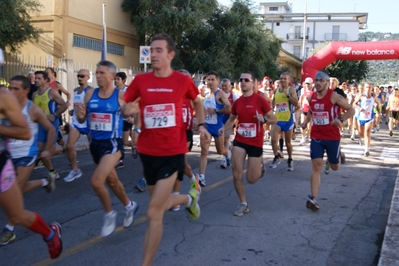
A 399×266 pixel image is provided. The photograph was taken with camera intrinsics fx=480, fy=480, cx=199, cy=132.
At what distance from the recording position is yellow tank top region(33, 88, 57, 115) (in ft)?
27.7

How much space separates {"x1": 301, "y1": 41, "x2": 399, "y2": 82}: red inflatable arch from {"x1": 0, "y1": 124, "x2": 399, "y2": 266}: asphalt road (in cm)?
1505

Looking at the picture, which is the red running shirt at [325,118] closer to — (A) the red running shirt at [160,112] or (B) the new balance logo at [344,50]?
(A) the red running shirt at [160,112]

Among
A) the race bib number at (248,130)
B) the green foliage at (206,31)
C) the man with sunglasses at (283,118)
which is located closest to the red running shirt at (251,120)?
the race bib number at (248,130)

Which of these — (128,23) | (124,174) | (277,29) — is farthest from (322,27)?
(124,174)

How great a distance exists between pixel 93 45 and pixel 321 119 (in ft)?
69.9

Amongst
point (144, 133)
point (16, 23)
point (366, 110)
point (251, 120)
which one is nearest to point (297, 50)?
point (16, 23)

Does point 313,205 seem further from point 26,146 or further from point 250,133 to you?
point 26,146

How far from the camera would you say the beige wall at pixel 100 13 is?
80.8 ft

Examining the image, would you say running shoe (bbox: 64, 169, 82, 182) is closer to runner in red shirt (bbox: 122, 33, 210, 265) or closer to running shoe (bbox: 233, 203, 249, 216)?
running shoe (bbox: 233, 203, 249, 216)

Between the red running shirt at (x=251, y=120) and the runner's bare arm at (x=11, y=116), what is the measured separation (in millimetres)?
3282

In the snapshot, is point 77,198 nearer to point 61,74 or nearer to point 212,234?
point 212,234

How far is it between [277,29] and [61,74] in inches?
2966

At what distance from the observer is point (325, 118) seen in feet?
22.8

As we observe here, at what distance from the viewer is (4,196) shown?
150 inches
